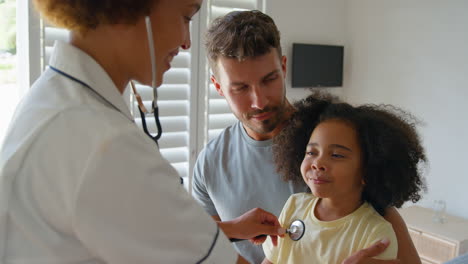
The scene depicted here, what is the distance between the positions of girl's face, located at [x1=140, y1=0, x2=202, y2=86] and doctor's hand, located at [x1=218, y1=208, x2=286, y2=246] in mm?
524

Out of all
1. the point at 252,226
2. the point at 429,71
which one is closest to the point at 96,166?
the point at 252,226

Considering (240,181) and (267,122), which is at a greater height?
(267,122)

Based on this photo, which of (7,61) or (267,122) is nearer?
(267,122)

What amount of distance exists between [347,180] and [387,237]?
194 millimetres

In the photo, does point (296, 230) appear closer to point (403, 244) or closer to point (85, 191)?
point (403, 244)

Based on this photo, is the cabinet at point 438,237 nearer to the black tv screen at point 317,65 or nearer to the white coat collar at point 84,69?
the black tv screen at point 317,65

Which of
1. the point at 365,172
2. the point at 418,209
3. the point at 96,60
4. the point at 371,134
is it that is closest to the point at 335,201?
the point at 365,172

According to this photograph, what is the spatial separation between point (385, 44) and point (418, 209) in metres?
1.53

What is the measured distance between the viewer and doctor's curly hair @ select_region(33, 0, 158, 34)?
2.29ft

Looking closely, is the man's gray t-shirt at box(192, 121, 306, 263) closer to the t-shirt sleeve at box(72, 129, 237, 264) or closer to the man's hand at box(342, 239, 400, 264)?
the man's hand at box(342, 239, 400, 264)

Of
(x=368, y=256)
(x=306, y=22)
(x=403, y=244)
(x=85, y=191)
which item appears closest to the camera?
(x=85, y=191)

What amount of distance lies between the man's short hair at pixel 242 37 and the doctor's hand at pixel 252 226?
53 cm

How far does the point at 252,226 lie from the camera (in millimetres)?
1198

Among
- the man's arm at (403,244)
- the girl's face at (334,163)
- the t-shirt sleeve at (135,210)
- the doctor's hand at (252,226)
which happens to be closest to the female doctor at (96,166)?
the t-shirt sleeve at (135,210)
